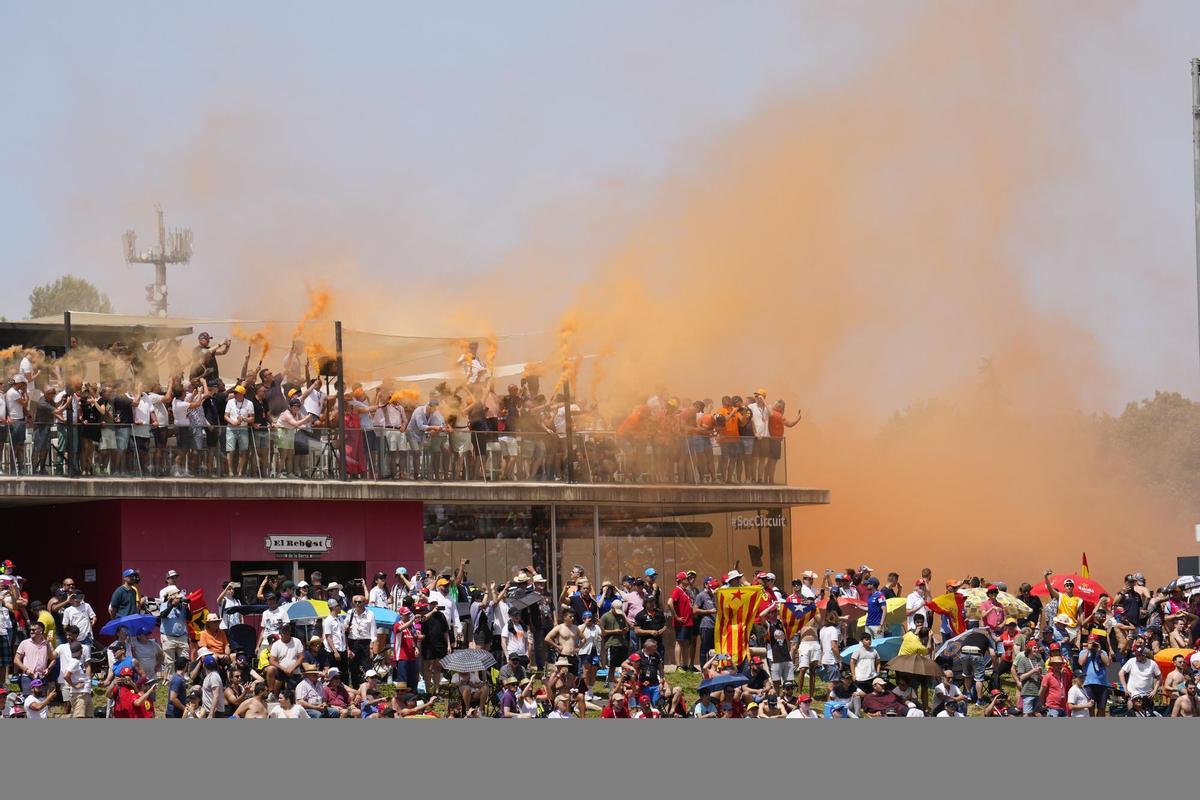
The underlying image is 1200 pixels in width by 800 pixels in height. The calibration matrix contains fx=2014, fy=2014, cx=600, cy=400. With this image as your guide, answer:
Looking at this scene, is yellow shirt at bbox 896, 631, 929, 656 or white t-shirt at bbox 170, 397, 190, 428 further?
white t-shirt at bbox 170, 397, 190, 428

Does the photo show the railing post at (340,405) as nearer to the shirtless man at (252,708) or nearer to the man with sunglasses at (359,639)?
the man with sunglasses at (359,639)

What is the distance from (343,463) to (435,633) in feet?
25.8

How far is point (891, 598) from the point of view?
32.3 meters

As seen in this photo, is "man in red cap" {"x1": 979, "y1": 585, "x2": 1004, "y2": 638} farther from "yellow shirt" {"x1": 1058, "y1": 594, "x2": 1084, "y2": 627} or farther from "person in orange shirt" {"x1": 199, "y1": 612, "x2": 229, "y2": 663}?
"person in orange shirt" {"x1": 199, "y1": 612, "x2": 229, "y2": 663}

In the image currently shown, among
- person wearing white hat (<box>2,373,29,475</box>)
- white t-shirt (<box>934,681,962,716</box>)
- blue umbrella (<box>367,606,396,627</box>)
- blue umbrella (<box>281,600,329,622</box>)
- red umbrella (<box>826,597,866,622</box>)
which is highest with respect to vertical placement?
person wearing white hat (<box>2,373,29,475</box>)

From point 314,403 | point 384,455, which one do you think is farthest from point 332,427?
point 384,455

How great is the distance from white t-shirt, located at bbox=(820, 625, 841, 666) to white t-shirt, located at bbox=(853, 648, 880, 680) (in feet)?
Result: 3.31

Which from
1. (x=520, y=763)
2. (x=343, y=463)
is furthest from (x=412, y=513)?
(x=520, y=763)

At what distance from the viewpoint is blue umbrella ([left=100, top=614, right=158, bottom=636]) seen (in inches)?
1064

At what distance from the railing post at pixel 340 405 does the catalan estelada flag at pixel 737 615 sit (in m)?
8.67

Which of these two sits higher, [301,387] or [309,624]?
[301,387]

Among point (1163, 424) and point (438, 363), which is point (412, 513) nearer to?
point (438, 363)

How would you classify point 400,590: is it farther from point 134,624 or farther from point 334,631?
point 134,624

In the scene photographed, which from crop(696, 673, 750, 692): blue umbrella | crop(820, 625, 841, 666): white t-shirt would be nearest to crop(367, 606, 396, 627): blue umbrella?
crop(696, 673, 750, 692): blue umbrella
